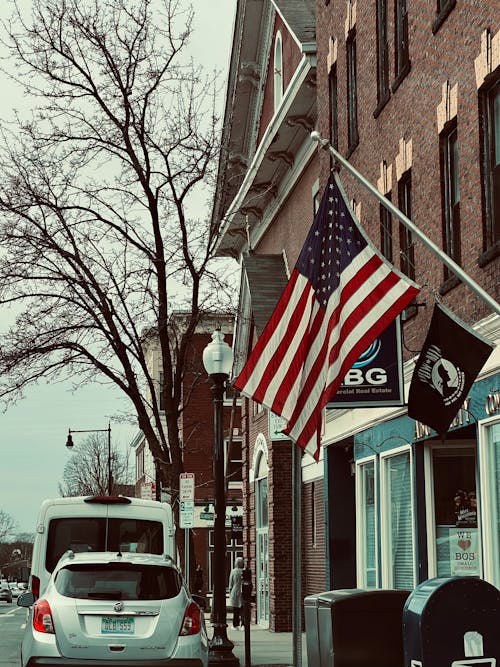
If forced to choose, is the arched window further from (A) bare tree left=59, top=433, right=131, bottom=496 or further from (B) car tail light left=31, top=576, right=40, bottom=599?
(A) bare tree left=59, top=433, right=131, bottom=496

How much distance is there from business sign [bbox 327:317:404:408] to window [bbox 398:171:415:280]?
1164 millimetres

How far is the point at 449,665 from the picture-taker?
298 inches

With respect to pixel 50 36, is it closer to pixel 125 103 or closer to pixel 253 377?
pixel 125 103

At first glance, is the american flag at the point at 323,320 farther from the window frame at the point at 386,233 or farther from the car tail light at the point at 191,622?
the window frame at the point at 386,233

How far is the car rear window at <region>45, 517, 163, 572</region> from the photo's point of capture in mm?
17625

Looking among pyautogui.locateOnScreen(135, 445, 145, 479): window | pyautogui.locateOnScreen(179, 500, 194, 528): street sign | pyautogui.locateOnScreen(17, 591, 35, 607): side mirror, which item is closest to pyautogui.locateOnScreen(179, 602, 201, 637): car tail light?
pyautogui.locateOnScreen(17, 591, 35, 607): side mirror

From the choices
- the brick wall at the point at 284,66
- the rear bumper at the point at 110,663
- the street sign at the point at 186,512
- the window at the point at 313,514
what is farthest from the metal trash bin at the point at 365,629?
the brick wall at the point at 284,66

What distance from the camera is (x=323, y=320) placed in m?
10.7

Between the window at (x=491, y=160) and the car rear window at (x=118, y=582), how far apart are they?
4905 mm

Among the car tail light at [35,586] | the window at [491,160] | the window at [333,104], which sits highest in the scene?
the window at [333,104]

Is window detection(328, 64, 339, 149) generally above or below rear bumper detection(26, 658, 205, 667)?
above

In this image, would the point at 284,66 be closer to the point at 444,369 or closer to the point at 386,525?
the point at 386,525

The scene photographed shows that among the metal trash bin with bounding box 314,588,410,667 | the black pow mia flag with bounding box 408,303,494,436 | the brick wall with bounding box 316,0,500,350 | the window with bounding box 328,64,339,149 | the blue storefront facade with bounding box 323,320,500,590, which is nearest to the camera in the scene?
the metal trash bin with bounding box 314,588,410,667

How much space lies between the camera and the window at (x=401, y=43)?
1775cm
